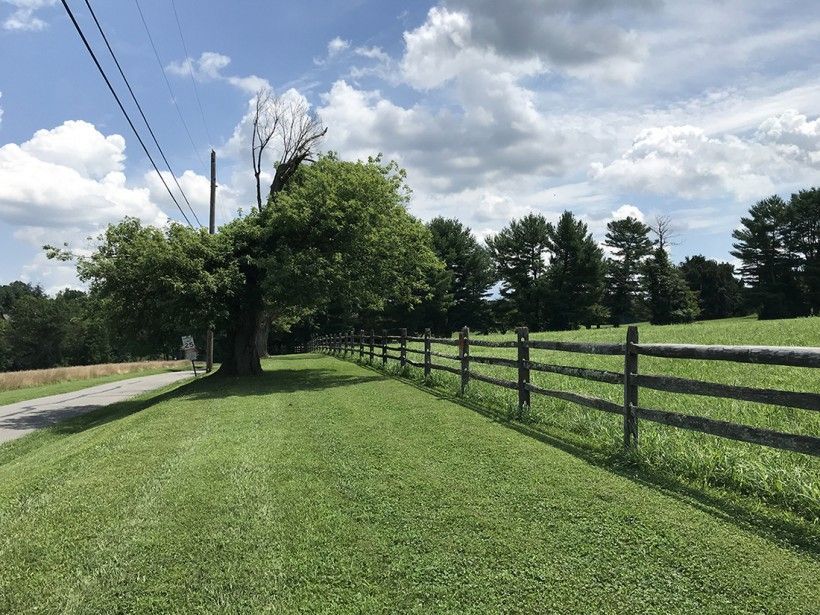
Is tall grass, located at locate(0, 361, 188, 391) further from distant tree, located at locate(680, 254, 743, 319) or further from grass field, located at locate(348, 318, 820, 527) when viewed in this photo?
distant tree, located at locate(680, 254, 743, 319)

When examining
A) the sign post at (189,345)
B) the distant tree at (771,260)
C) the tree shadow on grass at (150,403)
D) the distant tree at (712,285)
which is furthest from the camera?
the distant tree at (712,285)

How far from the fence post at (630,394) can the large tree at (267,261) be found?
10995 millimetres

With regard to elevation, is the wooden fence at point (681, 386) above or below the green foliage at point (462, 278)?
below

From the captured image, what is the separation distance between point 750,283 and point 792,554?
7358cm

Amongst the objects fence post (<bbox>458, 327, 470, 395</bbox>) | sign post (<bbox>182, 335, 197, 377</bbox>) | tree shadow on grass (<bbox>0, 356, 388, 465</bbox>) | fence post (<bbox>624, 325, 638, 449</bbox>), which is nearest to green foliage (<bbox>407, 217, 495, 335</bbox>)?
sign post (<bbox>182, 335, 197, 377</bbox>)

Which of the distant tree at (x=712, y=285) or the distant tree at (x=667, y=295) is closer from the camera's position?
the distant tree at (x=667, y=295)

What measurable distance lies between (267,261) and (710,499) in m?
13.6

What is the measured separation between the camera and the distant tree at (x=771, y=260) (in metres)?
58.0

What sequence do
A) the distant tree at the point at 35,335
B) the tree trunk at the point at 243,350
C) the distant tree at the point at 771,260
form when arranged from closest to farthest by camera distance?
the tree trunk at the point at 243,350, the distant tree at the point at 771,260, the distant tree at the point at 35,335

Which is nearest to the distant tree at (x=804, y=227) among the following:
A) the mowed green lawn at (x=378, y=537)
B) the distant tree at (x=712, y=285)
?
the distant tree at (x=712, y=285)

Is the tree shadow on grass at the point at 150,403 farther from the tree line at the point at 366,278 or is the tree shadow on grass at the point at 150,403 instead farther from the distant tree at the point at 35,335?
the distant tree at the point at 35,335

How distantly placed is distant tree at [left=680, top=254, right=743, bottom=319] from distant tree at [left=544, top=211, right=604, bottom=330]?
22.1 metres

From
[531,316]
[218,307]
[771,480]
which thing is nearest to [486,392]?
[771,480]

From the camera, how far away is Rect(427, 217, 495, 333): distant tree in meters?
66.8
